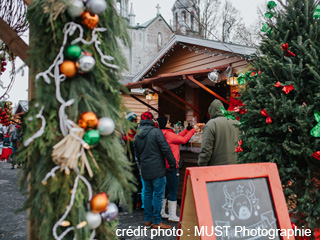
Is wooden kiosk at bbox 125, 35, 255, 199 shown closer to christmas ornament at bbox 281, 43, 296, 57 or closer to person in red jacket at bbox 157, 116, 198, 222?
→ person in red jacket at bbox 157, 116, 198, 222

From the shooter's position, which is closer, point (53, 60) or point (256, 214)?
point (53, 60)

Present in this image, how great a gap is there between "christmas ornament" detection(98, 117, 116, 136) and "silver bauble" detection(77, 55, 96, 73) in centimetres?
29

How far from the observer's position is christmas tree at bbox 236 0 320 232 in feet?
8.82

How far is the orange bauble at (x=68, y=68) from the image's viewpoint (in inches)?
61.0

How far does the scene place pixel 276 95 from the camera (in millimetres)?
2920

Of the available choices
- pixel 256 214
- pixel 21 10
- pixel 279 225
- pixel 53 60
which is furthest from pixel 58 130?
pixel 21 10

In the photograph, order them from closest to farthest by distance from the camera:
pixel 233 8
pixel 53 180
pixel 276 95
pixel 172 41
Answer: pixel 53 180
pixel 276 95
pixel 172 41
pixel 233 8

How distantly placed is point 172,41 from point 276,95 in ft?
22.3

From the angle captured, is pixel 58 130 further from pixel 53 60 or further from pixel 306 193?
pixel 306 193

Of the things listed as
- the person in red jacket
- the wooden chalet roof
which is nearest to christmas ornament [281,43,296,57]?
the person in red jacket

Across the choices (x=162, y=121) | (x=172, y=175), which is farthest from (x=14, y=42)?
(x=172, y=175)

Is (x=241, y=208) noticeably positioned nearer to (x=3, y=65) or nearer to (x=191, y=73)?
(x=3, y=65)

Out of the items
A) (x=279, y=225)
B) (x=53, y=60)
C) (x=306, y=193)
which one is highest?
(x=53, y=60)

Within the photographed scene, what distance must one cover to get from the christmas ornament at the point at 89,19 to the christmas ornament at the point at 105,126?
0.54 meters
